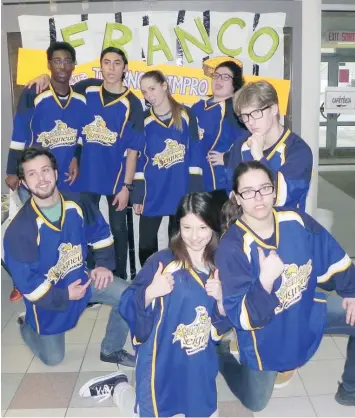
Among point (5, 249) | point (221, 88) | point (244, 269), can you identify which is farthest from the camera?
point (221, 88)

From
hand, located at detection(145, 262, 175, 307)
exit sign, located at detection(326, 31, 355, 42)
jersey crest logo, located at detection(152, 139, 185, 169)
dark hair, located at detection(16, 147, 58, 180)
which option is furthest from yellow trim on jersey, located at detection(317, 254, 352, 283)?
exit sign, located at detection(326, 31, 355, 42)

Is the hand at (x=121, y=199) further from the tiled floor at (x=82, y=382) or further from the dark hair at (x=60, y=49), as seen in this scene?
the dark hair at (x=60, y=49)

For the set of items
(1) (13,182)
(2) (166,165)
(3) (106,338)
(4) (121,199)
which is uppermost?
(2) (166,165)

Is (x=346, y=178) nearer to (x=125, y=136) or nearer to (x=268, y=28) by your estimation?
(x=268, y=28)

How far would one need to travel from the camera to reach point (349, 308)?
2.18 metres

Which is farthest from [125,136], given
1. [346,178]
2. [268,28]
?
[346,178]

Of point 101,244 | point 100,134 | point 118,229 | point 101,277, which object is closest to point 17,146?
point 100,134

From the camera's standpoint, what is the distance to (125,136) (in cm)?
344

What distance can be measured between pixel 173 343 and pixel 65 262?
2.93 ft

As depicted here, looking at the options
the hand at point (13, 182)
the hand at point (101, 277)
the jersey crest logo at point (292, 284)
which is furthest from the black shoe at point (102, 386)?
the hand at point (13, 182)

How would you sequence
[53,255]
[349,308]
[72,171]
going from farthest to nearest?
[72,171] → [53,255] → [349,308]

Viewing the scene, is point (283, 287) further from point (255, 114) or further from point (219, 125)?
point (219, 125)

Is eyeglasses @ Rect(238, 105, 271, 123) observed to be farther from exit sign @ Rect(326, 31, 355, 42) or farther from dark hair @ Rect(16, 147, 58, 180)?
exit sign @ Rect(326, 31, 355, 42)

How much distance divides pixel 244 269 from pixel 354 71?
118 inches
